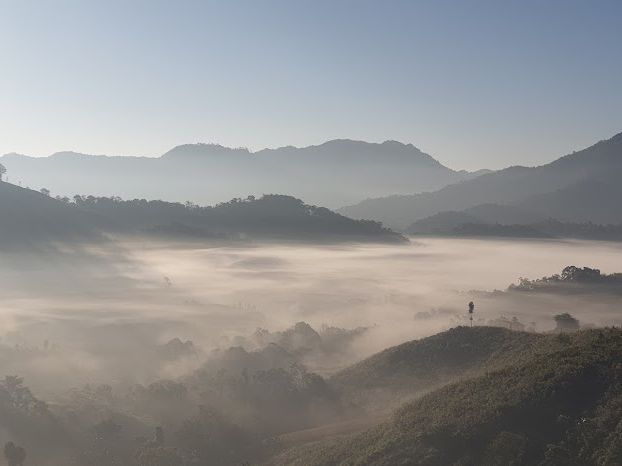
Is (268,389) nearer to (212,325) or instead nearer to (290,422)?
(290,422)

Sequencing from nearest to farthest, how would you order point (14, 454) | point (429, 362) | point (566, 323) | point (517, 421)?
1. point (517, 421)
2. point (14, 454)
3. point (429, 362)
4. point (566, 323)

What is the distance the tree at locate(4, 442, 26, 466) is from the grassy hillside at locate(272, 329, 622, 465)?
89.1 feet

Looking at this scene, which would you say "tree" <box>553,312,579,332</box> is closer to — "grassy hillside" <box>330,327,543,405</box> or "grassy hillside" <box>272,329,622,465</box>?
"grassy hillside" <box>330,327,543,405</box>

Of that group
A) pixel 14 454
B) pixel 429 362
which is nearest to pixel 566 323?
pixel 429 362

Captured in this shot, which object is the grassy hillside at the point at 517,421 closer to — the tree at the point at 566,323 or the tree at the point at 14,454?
the tree at the point at 14,454

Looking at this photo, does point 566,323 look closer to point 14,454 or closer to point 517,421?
point 517,421

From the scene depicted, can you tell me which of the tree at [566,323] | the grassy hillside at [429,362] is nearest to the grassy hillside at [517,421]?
the grassy hillside at [429,362]

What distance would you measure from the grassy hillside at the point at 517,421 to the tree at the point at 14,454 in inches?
1069

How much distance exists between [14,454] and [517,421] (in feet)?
162

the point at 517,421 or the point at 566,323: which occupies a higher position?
the point at 517,421

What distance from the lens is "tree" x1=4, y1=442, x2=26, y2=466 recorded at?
5966cm

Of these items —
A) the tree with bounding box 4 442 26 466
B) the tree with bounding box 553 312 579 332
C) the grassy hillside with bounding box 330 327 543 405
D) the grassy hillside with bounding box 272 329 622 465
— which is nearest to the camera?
the grassy hillside with bounding box 272 329 622 465

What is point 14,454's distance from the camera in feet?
196

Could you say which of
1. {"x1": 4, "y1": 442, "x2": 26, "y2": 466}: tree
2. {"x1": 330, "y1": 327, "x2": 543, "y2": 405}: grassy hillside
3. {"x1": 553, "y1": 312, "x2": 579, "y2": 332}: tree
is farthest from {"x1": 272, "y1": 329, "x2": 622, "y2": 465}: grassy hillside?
{"x1": 553, "y1": 312, "x2": 579, "y2": 332}: tree
